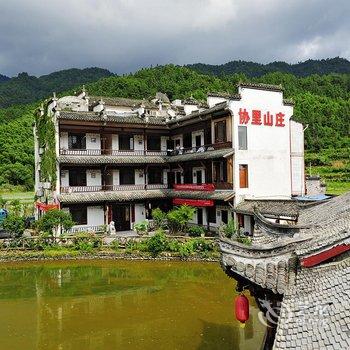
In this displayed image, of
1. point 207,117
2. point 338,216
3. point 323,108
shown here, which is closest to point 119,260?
point 207,117

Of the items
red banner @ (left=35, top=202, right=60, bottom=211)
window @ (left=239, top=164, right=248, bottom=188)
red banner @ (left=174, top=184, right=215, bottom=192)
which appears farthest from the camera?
red banner @ (left=35, top=202, right=60, bottom=211)

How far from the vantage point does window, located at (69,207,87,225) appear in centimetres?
2792

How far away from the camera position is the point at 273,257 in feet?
23.5

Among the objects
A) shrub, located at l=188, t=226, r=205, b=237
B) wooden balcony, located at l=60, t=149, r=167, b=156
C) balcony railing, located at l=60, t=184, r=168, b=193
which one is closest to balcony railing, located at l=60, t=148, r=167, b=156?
wooden balcony, located at l=60, t=149, r=167, b=156

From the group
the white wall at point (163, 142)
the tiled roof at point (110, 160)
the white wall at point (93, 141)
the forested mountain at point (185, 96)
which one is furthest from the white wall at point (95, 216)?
the forested mountain at point (185, 96)

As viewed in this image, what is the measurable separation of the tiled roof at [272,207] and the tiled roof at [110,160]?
825cm

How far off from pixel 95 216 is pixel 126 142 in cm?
573

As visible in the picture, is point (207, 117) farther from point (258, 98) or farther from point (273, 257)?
point (273, 257)

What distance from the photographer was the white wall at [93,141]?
94.5 feet

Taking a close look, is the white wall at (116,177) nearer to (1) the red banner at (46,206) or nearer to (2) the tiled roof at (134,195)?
(2) the tiled roof at (134,195)

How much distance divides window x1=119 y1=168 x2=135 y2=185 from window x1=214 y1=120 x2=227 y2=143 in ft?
23.2

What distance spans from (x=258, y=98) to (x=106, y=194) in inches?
462

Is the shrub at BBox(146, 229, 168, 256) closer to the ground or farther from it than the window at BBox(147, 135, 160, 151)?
closer to the ground

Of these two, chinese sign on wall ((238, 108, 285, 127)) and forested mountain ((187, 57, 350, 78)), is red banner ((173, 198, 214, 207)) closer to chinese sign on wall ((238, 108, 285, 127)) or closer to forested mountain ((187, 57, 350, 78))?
chinese sign on wall ((238, 108, 285, 127))
